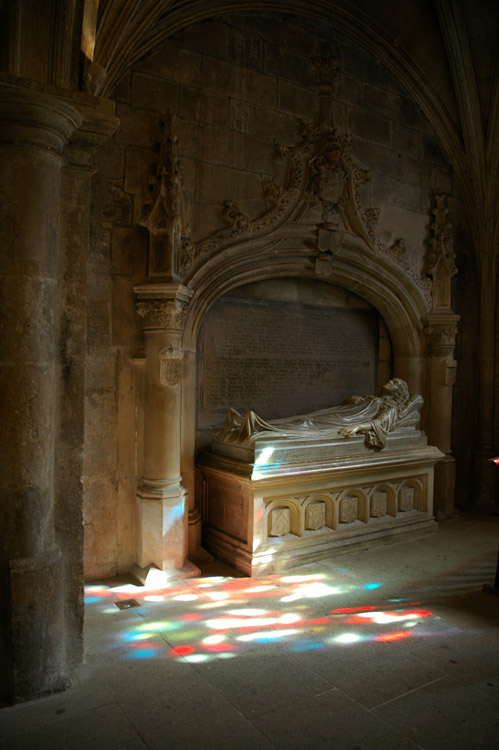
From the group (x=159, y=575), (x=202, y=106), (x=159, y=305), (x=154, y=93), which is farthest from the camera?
(x=202, y=106)

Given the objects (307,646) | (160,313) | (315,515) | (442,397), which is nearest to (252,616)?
(307,646)

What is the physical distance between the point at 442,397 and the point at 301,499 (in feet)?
8.37

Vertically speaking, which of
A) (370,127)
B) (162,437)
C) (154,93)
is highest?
(370,127)

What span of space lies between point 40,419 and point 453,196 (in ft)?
19.2

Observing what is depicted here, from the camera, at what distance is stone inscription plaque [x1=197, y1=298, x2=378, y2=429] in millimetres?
5172

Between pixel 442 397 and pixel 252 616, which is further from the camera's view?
pixel 442 397

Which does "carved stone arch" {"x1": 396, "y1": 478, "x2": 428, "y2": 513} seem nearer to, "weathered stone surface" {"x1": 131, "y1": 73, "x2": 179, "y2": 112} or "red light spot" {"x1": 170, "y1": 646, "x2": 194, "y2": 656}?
"red light spot" {"x1": 170, "y1": 646, "x2": 194, "y2": 656}

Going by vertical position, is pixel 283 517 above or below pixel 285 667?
above

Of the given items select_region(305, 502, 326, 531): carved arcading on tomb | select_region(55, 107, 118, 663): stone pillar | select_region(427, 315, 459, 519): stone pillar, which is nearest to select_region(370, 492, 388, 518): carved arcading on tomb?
select_region(305, 502, 326, 531): carved arcading on tomb

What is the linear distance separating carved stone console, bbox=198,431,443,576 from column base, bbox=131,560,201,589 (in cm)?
39

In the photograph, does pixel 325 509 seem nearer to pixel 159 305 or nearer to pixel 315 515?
pixel 315 515

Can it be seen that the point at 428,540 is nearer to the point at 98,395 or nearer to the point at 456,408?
the point at 456,408

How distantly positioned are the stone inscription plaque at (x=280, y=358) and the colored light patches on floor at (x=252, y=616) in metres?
1.62

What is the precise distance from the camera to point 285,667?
2875mm
